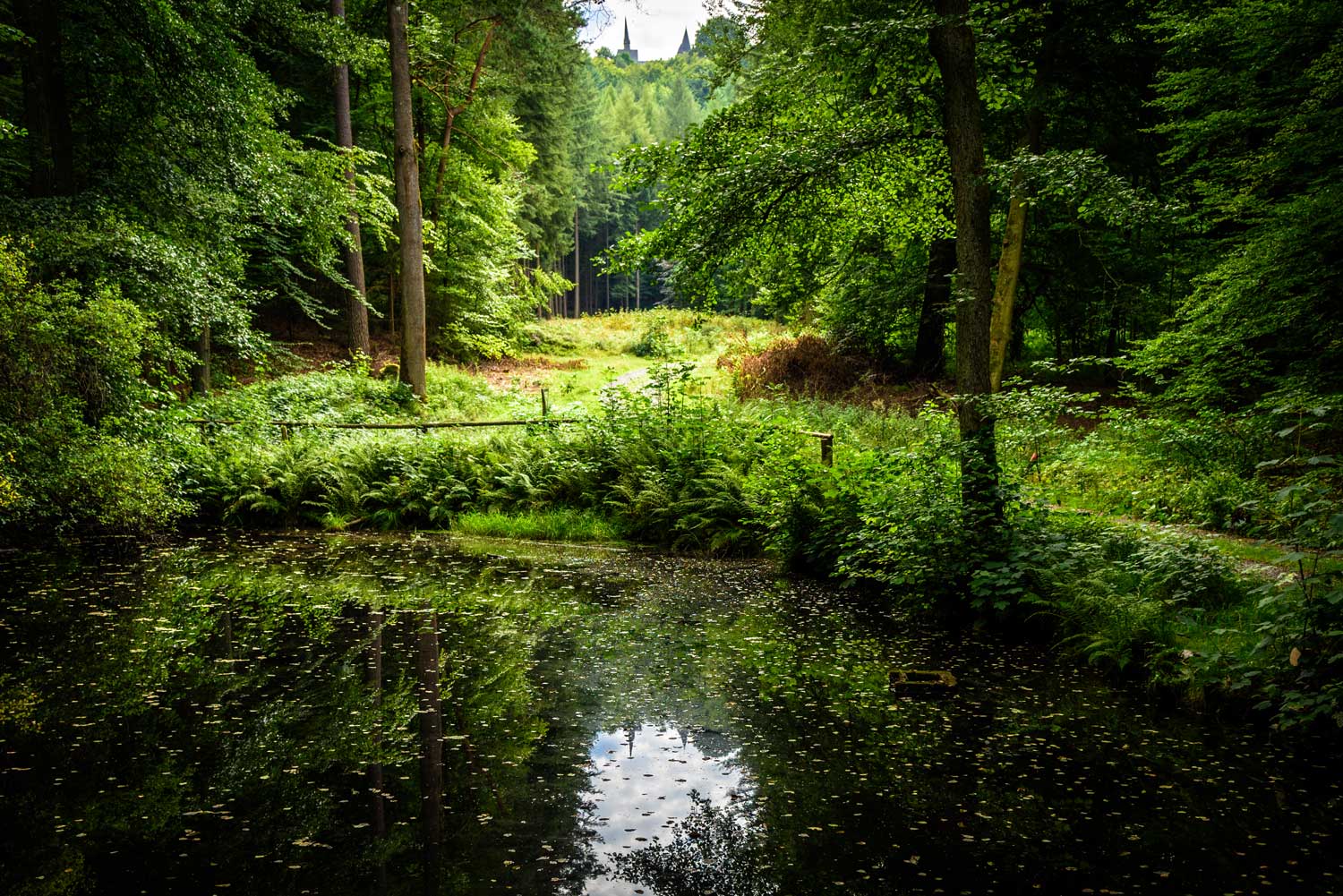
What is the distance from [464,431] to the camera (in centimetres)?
1391

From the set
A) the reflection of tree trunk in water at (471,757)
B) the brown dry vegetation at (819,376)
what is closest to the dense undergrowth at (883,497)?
the brown dry vegetation at (819,376)

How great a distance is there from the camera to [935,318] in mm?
17656

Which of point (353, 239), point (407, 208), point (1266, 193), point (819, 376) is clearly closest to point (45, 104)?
point (407, 208)

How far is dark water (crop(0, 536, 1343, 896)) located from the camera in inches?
136

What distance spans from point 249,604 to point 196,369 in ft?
32.6

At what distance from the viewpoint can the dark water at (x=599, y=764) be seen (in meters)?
3.44

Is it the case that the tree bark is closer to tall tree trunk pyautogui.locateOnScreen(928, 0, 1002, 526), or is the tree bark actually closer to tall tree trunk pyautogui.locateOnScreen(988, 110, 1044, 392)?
tall tree trunk pyautogui.locateOnScreen(988, 110, 1044, 392)

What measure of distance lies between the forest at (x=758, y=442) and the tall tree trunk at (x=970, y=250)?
0.04 meters

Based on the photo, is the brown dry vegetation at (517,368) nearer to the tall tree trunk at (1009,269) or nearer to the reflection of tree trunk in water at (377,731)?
the tall tree trunk at (1009,269)

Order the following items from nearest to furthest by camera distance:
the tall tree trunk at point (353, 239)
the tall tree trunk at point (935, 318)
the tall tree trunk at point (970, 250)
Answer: the tall tree trunk at point (970, 250) → the tall tree trunk at point (935, 318) → the tall tree trunk at point (353, 239)

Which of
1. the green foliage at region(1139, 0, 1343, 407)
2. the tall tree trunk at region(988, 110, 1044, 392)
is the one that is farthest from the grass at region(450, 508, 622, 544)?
the green foliage at region(1139, 0, 1343, 407)

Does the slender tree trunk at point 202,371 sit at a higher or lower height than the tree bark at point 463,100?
lower

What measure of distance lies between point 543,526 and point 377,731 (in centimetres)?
710

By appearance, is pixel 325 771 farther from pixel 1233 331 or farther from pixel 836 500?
pixel 1233 331
